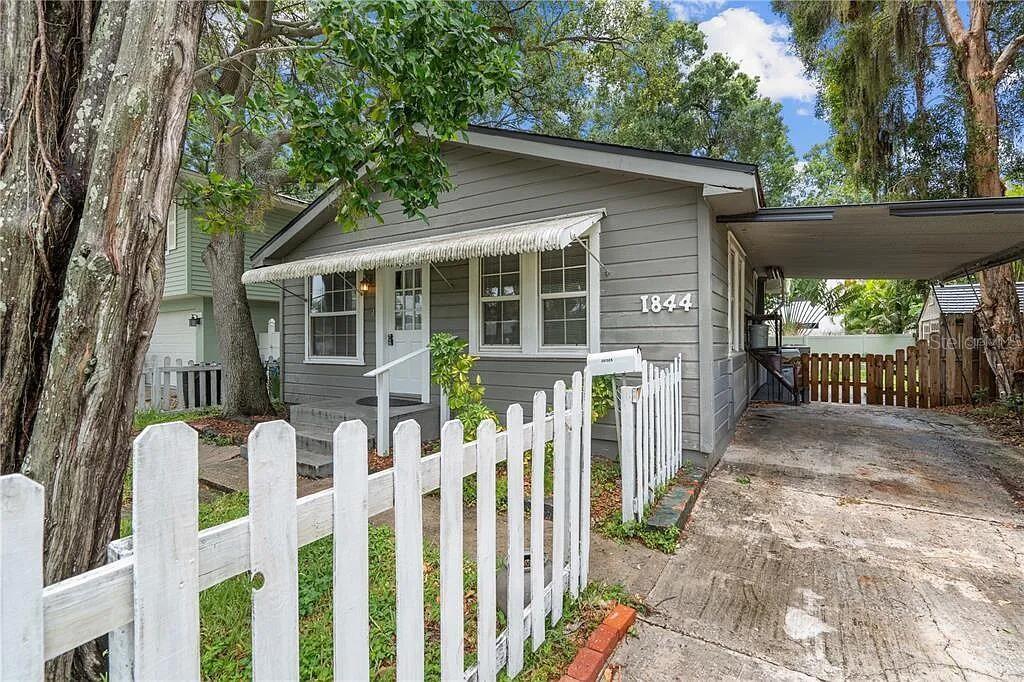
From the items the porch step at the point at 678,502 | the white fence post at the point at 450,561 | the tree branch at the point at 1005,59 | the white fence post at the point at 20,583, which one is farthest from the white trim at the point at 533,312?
the tree branch at the point at 1005,59

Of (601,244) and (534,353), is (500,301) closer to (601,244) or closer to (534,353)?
(534,353)

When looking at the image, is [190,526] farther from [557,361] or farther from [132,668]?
[557,361]

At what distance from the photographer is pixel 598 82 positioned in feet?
43.3

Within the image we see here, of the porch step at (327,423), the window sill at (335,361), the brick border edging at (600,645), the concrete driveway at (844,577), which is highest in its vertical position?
the window sill at (335,361)

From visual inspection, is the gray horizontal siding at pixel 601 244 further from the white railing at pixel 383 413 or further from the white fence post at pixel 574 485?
the white fence post at pixel 574 485

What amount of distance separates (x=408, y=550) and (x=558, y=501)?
1032mm

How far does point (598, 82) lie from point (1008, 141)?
8909 millimetres

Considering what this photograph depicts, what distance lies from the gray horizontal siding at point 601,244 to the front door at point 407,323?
0.88 ft

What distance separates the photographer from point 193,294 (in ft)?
40.3

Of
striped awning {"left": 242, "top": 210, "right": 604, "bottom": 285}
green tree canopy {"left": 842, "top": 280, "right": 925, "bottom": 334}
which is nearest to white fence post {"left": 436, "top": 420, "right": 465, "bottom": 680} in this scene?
striped awning {"left": 242, "top": 210, "right": 604, "bottom": 285}

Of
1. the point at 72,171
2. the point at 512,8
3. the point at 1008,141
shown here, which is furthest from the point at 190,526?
the point at 1008,141

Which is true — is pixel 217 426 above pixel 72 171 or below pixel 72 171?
below

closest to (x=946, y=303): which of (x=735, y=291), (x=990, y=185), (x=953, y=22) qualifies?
(x=990, y=185)

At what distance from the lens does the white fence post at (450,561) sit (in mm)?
1538
